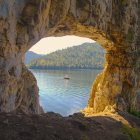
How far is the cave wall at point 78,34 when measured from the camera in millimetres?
15289

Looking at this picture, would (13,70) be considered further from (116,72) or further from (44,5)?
(116,72)


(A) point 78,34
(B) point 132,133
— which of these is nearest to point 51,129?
(B) point 132,133

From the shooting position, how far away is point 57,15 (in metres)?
19.3

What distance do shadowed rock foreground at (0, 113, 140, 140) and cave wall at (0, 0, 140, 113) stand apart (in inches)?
71.3

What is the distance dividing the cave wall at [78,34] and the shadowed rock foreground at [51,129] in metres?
1.81

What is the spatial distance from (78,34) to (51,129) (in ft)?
43.4

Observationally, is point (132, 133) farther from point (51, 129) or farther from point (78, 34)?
point (78, 34)

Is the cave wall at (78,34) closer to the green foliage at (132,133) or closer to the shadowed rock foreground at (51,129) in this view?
the shadowed rock foreground at (51,129)

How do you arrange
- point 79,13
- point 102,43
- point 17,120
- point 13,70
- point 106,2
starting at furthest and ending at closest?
point 102,43 < point 106,2 < point 79,13 < point 13,70 < point 17,120

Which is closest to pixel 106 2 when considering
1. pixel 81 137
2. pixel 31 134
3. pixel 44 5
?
pixel 44 5

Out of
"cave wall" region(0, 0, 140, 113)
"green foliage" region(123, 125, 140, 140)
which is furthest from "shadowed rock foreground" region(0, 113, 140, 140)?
"cave wall" region(0, 0, 140, 113)

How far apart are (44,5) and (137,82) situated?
15.5m

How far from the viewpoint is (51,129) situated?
1409cm

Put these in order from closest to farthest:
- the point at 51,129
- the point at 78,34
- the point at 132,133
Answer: the point at 51,129, the point at 132,133, the point at 78,34
